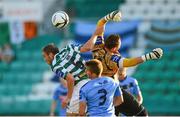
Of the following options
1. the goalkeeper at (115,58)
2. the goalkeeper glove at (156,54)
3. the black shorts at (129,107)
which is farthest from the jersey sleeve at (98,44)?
the goalkeeper glove at (156,54)

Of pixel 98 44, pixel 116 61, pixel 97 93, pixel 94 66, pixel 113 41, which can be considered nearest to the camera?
pixel 94 66

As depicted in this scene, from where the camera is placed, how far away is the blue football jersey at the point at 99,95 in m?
8.34

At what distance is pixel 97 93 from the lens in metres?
8.37

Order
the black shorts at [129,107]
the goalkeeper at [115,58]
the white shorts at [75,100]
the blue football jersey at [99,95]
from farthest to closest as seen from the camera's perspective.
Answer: the black shorts at [129,107] → the white shorts at [75,100] → the goalkeeper at [115,58] → the blue football jersey at [99,95]

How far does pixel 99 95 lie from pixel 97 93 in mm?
38

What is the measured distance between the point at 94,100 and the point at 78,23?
11.3 meters

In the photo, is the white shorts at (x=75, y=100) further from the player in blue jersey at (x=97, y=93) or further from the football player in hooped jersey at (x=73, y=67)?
the player in blue jersey at (x=97, y=93)

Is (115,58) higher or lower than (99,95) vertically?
higher

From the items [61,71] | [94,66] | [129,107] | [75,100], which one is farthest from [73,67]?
[94,66]

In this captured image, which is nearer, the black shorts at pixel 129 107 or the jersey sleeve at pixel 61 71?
the jersey sleeve at pixel 61 71

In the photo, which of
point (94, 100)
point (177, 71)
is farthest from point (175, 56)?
point (94, 100)

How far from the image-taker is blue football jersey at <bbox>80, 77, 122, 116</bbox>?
8336 millimetres

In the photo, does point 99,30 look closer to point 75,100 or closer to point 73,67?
point 73,67

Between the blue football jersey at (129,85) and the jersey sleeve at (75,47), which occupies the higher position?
the jersey sleeve at (75,47)
